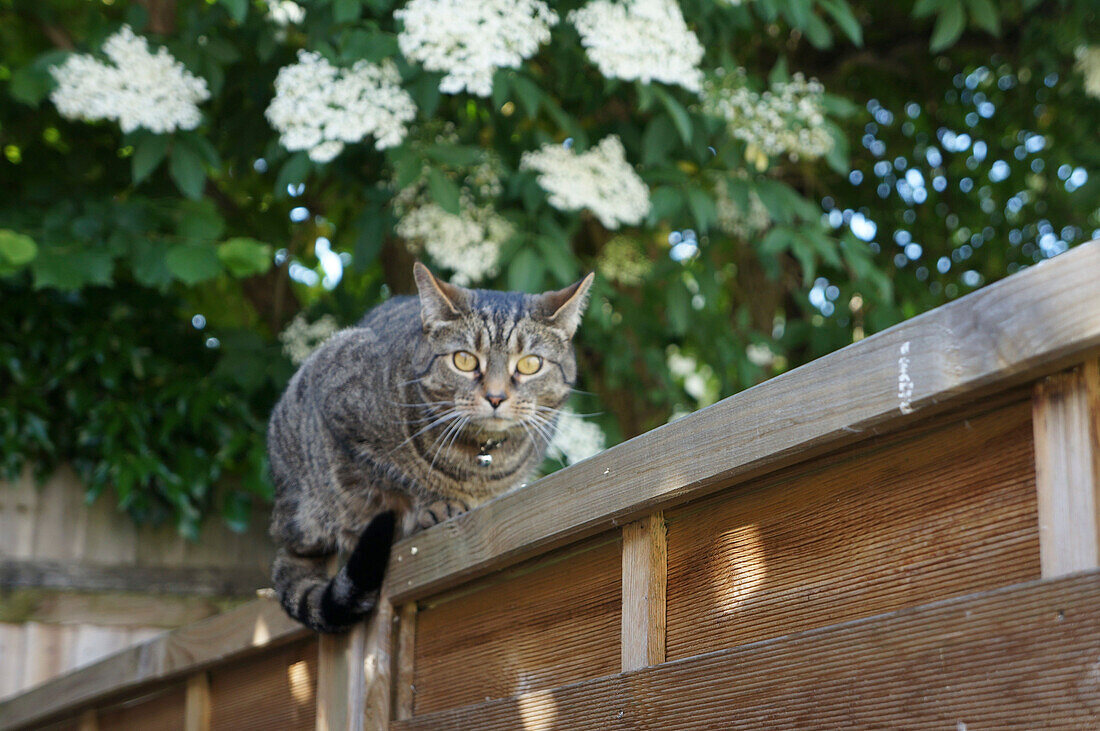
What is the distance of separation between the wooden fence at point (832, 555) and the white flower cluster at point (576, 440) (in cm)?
150

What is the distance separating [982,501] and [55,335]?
13.3 feet

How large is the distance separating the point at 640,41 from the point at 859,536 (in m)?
2.09

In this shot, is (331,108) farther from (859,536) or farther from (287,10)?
(859,536)

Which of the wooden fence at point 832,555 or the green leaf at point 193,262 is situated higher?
the green leaf at point 193,262

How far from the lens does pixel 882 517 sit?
1.23m

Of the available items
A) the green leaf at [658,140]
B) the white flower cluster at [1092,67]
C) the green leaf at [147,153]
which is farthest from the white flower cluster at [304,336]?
the white flower cluster at [1092,67]

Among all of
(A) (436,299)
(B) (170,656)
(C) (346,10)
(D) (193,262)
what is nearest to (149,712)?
(B) (170,656)

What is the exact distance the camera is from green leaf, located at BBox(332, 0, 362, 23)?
289 centimetres

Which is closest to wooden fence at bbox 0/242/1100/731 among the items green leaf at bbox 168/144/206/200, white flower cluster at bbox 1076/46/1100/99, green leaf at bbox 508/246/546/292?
green leaf at bbox 508/246/546/292

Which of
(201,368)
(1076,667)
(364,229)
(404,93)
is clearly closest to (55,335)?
(201,368)

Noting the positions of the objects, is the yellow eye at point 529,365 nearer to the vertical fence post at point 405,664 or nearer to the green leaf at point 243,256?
the vertical fence post at point 405,664

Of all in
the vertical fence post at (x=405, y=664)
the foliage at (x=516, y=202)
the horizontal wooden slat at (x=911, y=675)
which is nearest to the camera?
the horizontal wooden slat at (x=911, y=675)

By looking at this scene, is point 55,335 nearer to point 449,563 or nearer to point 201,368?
point 201,368

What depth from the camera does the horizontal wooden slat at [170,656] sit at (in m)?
2.59
